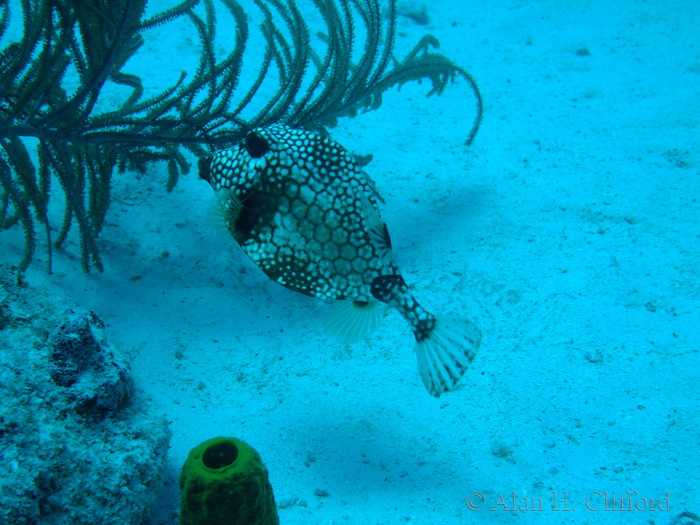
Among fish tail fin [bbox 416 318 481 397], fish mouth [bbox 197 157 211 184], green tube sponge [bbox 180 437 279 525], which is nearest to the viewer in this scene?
green tube sponge [bbox 180 437 279 525]

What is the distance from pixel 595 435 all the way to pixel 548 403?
300mm

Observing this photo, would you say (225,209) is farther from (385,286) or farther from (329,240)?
(385,286)

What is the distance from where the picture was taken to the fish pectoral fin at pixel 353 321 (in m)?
2.48

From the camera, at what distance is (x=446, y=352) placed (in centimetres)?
233

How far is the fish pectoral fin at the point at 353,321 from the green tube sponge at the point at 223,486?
98cm

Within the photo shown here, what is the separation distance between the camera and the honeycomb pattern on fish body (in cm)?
236

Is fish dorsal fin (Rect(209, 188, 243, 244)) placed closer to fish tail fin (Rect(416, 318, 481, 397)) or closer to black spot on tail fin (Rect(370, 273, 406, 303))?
black spot on tail fin (Rect(370, 273, 406, 303))

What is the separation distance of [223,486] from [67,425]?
29.9 inches

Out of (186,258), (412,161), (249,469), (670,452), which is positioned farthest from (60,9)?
(670,452)

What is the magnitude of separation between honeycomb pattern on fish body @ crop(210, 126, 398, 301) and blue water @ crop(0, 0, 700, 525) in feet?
3.11

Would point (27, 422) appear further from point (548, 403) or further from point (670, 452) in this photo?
point (670, 452)

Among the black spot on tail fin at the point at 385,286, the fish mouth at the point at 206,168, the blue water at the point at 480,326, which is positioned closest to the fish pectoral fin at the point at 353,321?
the black spot on tail fin at the point at 385,286

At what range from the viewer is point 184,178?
4391 mm

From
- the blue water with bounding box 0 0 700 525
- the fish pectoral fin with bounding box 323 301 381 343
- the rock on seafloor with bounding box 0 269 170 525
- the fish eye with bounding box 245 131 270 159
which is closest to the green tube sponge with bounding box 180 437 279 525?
the rock on seafloor with bounding box 0 269 170 525
